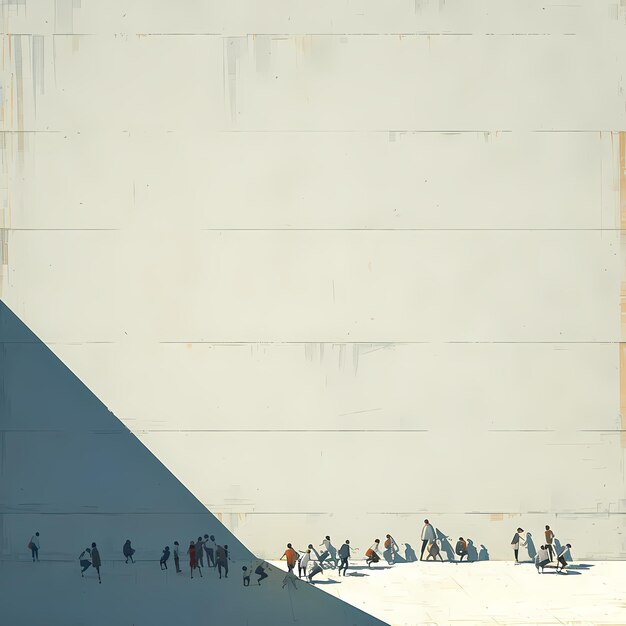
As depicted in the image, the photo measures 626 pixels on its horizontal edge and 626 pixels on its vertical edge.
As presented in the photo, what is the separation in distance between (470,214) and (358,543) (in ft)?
25.3

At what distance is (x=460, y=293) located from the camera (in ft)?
66.7

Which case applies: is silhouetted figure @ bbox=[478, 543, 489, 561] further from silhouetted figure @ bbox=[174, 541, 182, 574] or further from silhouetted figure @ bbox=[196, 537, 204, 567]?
silhouetted figure @ bbox=[174, 541, 182, 574]

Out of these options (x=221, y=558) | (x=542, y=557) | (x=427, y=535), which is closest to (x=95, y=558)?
(x=221, y=558)

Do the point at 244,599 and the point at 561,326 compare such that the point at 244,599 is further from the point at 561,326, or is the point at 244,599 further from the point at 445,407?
the point at 561,326

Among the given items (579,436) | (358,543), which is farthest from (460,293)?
(358,543)

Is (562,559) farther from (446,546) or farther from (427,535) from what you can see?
(427,535)

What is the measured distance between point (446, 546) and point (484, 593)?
2.12 metres

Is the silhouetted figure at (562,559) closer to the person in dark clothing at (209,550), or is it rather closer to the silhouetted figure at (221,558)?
the silhouetted figure at (221,558)

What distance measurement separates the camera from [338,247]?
20.3m

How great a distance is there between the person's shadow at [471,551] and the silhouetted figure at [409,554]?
1.20 meters

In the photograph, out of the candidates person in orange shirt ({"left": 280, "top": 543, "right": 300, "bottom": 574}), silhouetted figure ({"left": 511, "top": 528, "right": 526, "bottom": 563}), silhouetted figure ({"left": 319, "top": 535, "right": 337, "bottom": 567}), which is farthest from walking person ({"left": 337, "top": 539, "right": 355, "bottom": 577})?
silhouetted figure ({"left": 511, "top": 528, "right": 526, "bottom": 563})

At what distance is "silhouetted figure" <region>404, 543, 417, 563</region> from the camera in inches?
798

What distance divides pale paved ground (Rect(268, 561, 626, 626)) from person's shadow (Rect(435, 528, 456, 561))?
0.73 feet

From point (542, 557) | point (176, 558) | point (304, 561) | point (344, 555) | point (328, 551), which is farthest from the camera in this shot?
point (328, 551)
